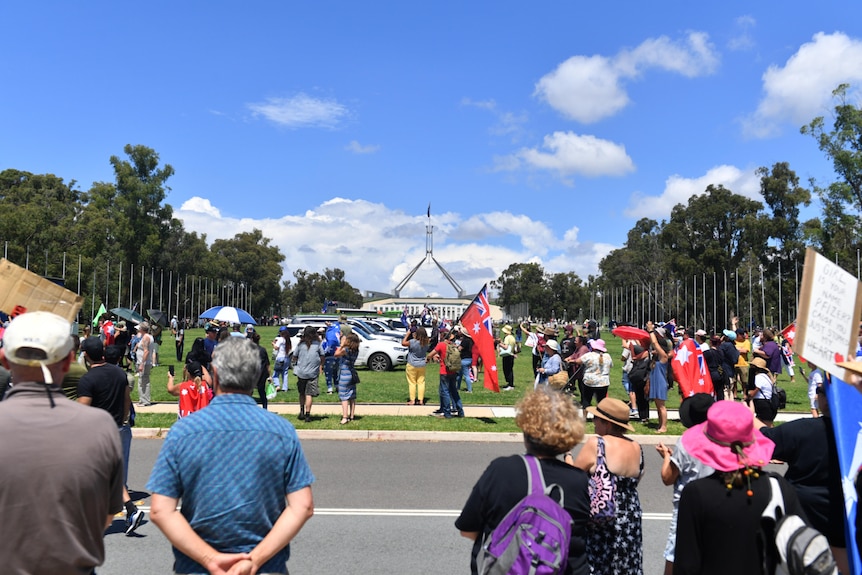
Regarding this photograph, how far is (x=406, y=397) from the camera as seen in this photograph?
56.0ft

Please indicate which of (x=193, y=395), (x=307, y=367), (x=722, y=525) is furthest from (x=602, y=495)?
(x=307, y=367)

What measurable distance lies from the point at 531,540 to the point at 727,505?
911 mm

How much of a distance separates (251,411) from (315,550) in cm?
349

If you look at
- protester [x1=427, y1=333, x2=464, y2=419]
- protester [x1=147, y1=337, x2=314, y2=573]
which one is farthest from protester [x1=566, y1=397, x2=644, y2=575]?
protester [x1=427, y1=333, x2=464, y2=419]

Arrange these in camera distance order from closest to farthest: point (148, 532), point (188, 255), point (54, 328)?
point (54, 328), point (148, 532), point (188, 255)

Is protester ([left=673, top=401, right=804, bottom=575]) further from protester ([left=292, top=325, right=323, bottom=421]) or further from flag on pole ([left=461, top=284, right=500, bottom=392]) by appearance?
flag on pole ([left=461, top=284, right=500, bottom=392])

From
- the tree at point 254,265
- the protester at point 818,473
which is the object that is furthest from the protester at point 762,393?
the tree at point 254,265

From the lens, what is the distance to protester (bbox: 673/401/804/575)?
3.11m

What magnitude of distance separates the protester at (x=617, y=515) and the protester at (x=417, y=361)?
10.4m

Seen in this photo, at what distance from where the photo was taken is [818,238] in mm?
51469

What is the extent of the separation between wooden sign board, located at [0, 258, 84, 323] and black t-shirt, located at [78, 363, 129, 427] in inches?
42.6

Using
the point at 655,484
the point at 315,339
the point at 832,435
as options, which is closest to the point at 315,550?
the point at 832,435

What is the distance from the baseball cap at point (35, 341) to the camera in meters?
2.85

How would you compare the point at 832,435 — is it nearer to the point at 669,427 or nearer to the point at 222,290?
the point at 669,427
